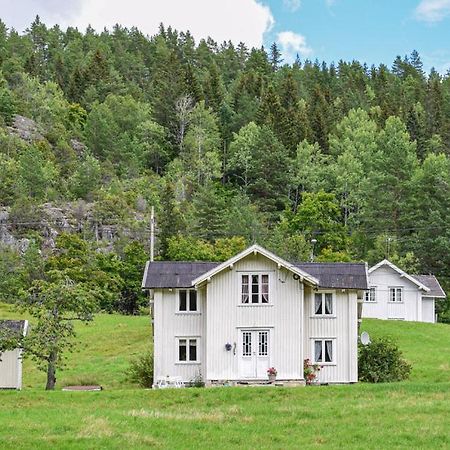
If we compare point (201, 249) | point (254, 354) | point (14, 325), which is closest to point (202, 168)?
point (201, 249)

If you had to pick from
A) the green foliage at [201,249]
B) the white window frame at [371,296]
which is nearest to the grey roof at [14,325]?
the white window frame at [371,296]

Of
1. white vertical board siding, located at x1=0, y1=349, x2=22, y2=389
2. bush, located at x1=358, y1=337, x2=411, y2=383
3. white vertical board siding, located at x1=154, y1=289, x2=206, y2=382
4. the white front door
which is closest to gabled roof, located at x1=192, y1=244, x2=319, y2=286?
white vertical board siding, located at x1=154, y1=289, x2=206, y2=382

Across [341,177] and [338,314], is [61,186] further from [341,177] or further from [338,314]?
[338,314]

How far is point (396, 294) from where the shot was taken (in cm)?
6600

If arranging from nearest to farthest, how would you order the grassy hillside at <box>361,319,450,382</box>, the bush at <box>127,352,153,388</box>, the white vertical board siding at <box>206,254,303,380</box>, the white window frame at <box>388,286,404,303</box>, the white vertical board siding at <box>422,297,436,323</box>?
the white vertical board siding at <box>206,254,303,380</box> < the bush at <box>127,352,153,388</box> < the grassy hillside at <box>361,319,450,382</box> < the white window frame at <box>388,286,404,303</box> < the white vertical board siding at <box>422,297,436,323</box>

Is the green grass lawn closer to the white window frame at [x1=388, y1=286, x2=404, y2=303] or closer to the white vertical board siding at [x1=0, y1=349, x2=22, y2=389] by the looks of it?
the white vertical board siding at [x1=0, y1=349, x2=22, y2=389]

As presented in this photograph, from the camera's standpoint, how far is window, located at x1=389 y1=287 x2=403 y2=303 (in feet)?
216

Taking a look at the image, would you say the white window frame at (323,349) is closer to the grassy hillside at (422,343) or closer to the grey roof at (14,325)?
the grassy hillside at (422,343)

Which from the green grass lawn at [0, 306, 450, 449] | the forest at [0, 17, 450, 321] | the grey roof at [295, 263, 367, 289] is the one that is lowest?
the green grass lawn at [0, 306, 450, 449]

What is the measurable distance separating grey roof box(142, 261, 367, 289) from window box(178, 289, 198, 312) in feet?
2.22

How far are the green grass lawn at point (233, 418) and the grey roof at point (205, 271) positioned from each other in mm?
5390

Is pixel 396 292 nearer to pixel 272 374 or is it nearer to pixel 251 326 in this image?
pixel 251 326

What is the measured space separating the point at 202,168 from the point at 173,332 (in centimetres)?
8363

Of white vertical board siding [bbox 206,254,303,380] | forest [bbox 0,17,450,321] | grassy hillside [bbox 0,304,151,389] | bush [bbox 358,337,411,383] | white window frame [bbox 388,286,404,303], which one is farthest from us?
forest [bbox 0,17,450,321]
